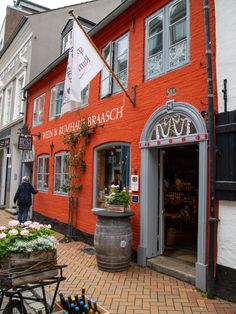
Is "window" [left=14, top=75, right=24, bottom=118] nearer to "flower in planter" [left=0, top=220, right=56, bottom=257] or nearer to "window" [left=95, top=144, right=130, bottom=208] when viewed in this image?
"window" [left=95, top=144, right=130, bottom=208]

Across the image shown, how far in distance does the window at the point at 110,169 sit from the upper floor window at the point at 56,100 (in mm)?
3387

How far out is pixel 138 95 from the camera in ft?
21.1

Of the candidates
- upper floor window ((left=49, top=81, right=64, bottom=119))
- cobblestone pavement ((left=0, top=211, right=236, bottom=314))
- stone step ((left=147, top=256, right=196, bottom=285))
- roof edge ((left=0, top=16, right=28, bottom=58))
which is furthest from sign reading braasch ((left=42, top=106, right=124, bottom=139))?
roof edge ((left=0, top=16, right=28, bottom=58))

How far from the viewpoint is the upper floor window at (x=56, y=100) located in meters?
10.3

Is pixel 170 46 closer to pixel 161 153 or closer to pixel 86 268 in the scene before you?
pixel 161 153

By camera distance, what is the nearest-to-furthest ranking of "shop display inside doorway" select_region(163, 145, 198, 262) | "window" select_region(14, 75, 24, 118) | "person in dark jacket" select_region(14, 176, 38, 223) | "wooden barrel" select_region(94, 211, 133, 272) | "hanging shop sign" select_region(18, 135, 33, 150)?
"wooden barrel" select_region(94, 211, 133, 272) < "shop display inside doorway" select_region(163, 145, 198, 262) < "person in dark jacket" select_region(14, 176, 38, 223) < "hanging shop sign" select_region(18, 135, 33, 150) < "window" select_region(14, 75, 24, 118)

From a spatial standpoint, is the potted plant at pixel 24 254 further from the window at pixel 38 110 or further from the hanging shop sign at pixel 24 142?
the window at pixel 38 110

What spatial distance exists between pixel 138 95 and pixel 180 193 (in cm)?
284

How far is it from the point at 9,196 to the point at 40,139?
4.39 m

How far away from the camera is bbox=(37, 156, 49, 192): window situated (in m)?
10.9

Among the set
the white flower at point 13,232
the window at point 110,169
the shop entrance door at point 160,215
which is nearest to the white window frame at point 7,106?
the window at point 110,169

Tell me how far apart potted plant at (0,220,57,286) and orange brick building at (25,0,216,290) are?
8.47 feet

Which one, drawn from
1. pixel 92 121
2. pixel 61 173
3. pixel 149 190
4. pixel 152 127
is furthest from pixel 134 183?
pixel 61 173

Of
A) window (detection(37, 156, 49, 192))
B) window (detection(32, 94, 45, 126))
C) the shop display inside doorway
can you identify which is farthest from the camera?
window (detection(32, 94, 45, 126))
